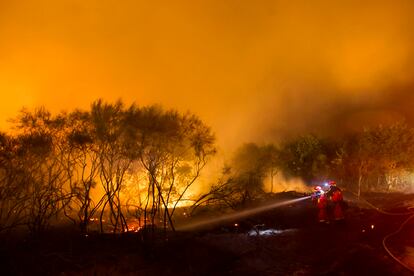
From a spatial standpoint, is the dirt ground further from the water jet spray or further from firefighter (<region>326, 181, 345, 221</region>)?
the water jet spray

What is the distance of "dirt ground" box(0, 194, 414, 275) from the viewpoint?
18.4m

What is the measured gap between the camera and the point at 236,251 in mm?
23188

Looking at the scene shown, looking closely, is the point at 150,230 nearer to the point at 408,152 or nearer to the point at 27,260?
the point at 27,260

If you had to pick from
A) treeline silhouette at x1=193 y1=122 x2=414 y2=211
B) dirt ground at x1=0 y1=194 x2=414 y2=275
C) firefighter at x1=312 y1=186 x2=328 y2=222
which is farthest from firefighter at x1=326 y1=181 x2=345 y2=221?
treeline silhouette at x1=193 y1=122 x2=414 y2=211

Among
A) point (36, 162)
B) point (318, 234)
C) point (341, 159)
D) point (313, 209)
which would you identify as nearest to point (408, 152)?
point (341, 159)

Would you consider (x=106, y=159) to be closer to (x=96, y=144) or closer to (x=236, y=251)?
(x=96, y=144)

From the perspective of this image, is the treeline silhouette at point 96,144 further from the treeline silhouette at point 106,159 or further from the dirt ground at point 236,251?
the dirt ground at point 236,251

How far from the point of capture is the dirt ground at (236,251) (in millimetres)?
18428

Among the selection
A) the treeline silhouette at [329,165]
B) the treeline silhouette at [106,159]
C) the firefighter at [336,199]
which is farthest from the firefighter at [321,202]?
the treeline silhouette at [329,165]

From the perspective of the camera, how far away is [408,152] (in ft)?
161

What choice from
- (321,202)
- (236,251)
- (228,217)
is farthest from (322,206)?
(228,217)

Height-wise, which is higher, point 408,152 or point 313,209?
point 408,152

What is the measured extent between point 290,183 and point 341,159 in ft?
27.3

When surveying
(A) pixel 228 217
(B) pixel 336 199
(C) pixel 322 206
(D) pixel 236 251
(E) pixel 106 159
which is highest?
(E) pixel 106 159
